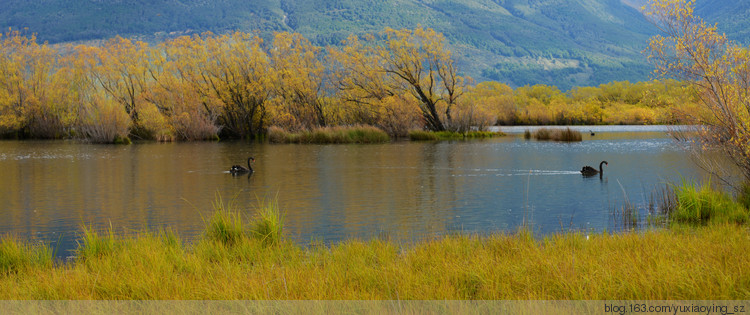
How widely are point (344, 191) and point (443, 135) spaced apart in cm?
3226

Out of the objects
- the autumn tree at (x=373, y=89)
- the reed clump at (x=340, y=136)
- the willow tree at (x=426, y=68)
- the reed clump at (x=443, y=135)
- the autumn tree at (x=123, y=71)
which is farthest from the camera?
the autumn tree at (x=123, y=71)

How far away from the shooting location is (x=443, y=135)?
5006 cm

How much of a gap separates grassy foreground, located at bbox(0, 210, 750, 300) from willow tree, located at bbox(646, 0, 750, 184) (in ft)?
10.8

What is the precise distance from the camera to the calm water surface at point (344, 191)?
12711mm

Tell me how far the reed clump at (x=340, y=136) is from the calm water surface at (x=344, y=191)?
13009 millimetres

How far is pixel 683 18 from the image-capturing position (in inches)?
471

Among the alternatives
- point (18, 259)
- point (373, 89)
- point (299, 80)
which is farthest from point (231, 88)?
point (18, 259)

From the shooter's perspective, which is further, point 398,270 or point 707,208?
point 707,208

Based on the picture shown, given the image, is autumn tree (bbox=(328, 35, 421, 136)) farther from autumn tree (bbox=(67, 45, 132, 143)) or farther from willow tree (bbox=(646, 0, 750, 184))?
willow tree (bbox=(646, 0, 750, 184))

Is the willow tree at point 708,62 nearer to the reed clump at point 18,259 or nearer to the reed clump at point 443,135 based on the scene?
the reed clump at point 18,259

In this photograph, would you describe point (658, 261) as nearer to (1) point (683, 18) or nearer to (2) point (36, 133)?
(1) point (683, 18)

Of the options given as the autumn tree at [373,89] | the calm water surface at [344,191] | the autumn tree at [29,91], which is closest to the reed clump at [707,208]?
the calm water surface at [344,191]

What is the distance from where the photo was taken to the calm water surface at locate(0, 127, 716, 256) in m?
12.7

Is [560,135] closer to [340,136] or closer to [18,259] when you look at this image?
[340,136]
